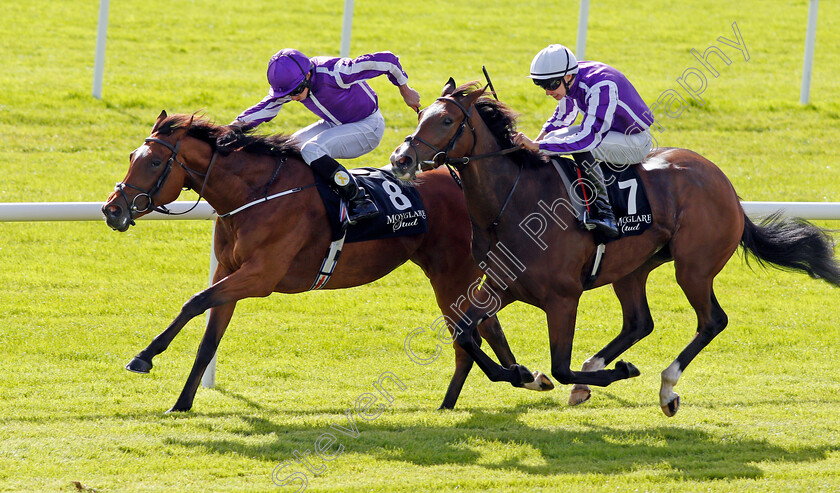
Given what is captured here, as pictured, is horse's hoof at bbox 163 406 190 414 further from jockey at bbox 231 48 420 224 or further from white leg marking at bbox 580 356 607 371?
white leg marking at bbox 580 356 607 371

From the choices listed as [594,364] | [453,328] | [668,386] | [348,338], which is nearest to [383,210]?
[453,328]

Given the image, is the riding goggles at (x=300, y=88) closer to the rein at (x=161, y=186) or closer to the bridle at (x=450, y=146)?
the rein at (x=161, y=186)

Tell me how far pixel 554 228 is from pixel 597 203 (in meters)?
0.31

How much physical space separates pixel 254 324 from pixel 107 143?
4570 mm

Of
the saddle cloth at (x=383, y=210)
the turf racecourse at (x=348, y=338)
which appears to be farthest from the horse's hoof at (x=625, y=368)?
the saddle cloth at (x=383, y=210)

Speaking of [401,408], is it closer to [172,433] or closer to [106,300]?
[172,433]

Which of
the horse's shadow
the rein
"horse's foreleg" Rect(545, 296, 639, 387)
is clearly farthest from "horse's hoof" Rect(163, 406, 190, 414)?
"horse's foreleg" Rect(545, 296, 639, 387)

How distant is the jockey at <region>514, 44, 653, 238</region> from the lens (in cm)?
569

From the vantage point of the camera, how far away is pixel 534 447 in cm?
545

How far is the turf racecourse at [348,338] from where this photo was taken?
5109 millimetres

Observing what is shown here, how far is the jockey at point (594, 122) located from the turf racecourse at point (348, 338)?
1417 millimetres

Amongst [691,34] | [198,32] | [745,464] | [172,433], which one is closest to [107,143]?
[198,32]

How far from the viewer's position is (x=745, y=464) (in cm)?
518

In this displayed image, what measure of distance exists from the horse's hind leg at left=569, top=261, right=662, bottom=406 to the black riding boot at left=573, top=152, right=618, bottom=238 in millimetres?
857
